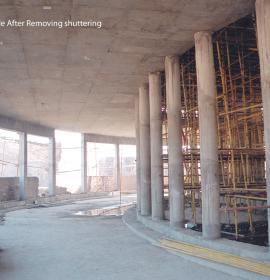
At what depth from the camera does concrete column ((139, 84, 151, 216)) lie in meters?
16.6

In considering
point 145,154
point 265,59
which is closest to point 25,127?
point 145,154

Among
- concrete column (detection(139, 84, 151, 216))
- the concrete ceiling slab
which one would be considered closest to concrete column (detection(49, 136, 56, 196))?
the concrete ceiling slab

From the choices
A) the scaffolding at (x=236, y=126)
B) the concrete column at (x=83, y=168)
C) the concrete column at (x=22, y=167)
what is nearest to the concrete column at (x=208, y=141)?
the scaffolding at (x=236, y=126)

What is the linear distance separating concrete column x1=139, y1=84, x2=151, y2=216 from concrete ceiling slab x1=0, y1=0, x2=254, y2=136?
2.60 feet

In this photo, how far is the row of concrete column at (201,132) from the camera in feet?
27.5

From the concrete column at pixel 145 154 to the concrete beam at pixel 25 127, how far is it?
1368cm

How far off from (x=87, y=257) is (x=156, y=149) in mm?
6154

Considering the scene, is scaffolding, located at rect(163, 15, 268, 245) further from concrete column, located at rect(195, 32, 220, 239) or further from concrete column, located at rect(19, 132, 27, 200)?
concrete column, located at rect(19, 132, 27, 200)

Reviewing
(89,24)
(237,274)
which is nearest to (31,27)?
(89,24)

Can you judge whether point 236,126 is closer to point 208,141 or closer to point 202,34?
point 208,141

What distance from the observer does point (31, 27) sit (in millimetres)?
10438

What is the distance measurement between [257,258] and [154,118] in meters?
7.82

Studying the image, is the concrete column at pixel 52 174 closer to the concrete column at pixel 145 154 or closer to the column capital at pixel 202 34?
the concrete column at pixel 145 154

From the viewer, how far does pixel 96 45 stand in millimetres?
12023
